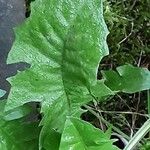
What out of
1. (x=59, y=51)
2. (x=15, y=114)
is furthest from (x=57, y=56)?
(x=15, y=114)

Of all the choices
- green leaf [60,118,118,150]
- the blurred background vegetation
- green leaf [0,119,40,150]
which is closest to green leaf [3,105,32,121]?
green leaf [0,119,40,150]

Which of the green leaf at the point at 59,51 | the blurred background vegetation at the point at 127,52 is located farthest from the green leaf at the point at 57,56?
the blurred background vegetation at the point at 127,52

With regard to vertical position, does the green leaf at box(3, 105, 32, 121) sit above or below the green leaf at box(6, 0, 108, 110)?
below

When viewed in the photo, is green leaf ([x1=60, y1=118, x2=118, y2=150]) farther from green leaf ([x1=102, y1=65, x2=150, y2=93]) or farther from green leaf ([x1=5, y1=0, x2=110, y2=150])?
green leaf ([x1=102, y1=65, x2=150, y2=93])

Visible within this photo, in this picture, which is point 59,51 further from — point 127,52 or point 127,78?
point 127,52

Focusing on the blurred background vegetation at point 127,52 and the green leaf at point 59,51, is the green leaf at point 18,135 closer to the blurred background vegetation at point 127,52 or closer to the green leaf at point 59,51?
the green leaf at point 59,51

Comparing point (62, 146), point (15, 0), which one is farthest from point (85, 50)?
point (15, 0)

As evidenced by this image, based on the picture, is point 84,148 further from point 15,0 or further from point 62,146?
point 15,0
